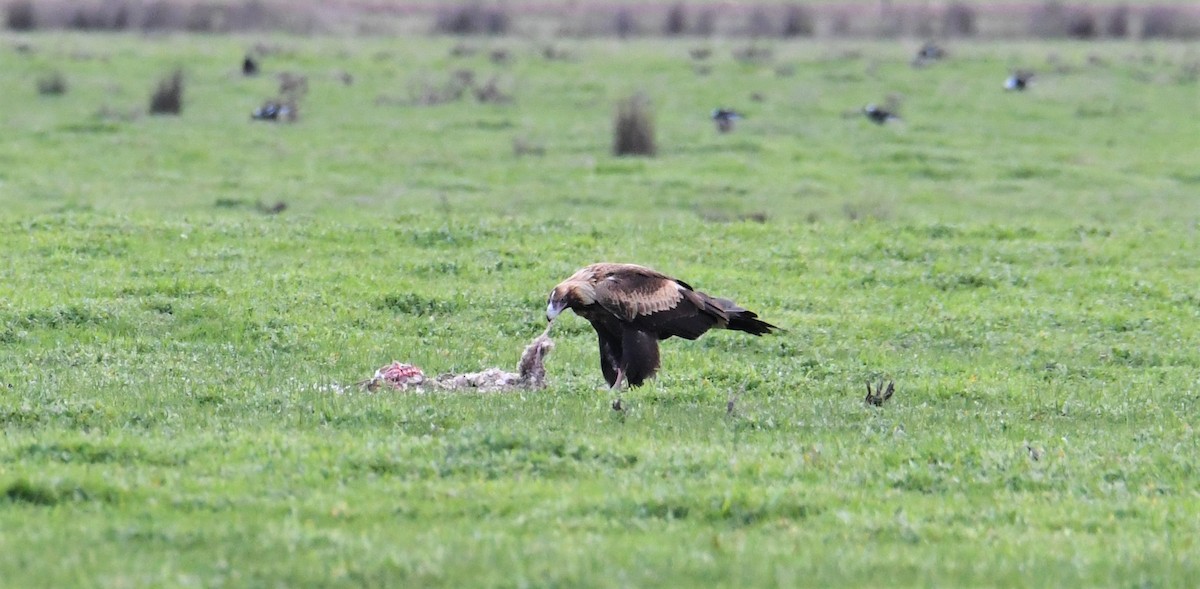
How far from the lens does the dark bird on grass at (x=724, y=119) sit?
29719 mm

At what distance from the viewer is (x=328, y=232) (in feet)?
60.9

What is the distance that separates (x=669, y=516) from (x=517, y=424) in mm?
2481

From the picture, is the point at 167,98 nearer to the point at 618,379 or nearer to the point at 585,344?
the point at 585,344

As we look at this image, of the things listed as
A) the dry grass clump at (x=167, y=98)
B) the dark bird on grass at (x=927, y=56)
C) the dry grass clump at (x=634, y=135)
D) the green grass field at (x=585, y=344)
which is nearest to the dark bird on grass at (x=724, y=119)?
the green grass field at (x=585, y=344)

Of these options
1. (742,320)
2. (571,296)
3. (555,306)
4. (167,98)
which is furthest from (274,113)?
(555,306)

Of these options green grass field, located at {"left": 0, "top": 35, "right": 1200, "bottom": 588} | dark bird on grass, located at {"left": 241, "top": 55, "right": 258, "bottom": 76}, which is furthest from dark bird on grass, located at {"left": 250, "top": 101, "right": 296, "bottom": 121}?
dark bird on grass, located at {"left": 241, "top": 55, "right": 258, "bottom": 76}

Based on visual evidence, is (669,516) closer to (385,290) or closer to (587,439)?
(587,439)

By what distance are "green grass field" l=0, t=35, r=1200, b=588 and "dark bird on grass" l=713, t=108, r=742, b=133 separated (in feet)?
1.21

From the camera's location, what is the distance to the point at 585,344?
46.9 ft

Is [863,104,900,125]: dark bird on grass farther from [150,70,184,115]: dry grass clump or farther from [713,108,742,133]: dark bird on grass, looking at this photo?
[150,70,184,115]: dry grass clump

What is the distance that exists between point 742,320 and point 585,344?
240 centimetres

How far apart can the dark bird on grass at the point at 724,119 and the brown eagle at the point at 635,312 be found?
17.8 metres

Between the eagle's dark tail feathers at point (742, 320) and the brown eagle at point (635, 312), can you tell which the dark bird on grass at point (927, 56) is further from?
the brown eagle at point (635, 312)

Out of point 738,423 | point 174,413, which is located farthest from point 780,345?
point 174,413
